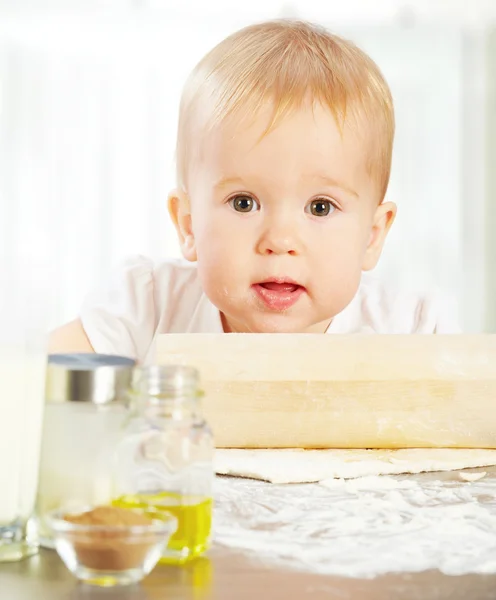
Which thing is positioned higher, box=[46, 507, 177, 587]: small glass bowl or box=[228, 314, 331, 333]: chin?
box=[228, 314, 331, 333]: chin

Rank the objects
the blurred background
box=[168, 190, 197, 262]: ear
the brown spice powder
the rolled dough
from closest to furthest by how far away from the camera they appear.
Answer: the brown spice powder
the rolled dough
box=[168, 190, 197, 262]: ear
the blurred background

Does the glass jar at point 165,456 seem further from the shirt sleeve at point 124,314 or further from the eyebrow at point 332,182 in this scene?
the shirt sleeve at point 124,314

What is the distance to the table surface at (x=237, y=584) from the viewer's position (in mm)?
567

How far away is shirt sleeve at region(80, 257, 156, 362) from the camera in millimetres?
1684

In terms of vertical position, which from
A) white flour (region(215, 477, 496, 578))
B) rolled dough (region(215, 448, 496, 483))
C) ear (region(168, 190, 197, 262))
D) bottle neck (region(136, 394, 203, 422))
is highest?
ear (region(168, 190, 197, 262))

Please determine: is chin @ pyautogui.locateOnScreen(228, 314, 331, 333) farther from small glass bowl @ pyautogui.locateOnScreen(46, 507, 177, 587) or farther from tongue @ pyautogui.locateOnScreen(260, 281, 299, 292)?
small glass bowl @ pyautogui.locateOnScreen(46, 507, 177, 587)

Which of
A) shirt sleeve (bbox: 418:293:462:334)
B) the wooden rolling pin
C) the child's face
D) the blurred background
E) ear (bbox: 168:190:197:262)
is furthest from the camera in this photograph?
the blurred background

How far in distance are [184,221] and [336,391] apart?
2.18 ft

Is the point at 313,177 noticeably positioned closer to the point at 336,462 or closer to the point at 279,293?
the point at 279,293

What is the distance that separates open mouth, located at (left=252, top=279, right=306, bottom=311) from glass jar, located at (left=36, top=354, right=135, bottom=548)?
0.85 m

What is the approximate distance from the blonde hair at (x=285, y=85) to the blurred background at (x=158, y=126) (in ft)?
10.3

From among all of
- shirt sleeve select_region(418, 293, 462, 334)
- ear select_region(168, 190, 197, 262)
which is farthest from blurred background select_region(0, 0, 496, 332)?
ear select_region(168, 190, 197, 262)

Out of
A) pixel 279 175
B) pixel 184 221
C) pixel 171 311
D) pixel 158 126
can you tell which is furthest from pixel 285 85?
pixel 158 126

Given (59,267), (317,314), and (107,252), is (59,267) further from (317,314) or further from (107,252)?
(317,314)
